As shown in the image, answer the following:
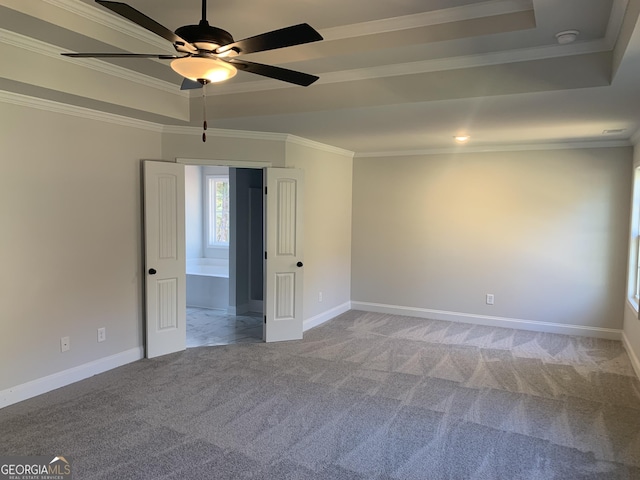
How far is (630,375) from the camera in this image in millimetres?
4250

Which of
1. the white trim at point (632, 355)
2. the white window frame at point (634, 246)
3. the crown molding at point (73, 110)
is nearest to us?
the crown molding at point (73, 110)

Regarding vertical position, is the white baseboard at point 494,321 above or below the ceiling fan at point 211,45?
below

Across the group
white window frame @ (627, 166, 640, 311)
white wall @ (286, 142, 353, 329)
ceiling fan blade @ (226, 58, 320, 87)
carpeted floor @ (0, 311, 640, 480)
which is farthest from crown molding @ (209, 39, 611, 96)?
white window frame @ (627, 166, 640, 311)

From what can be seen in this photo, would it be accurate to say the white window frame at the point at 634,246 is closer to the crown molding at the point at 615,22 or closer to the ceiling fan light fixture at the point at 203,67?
the crown molding at the point at 615,22

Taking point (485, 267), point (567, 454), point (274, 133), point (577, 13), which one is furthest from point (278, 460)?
point (485, 267)

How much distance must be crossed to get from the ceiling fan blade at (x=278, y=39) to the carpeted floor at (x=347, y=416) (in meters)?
2.34

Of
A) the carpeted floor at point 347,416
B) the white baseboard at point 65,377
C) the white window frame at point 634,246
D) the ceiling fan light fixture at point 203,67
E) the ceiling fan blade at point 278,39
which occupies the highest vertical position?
the ceiling fan blade at point 278,39

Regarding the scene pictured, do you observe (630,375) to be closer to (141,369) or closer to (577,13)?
(577,13)

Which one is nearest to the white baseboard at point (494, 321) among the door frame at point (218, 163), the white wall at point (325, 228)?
the white wall at point (325, 228)

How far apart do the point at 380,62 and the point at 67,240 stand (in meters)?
3.03

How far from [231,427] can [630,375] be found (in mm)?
3779

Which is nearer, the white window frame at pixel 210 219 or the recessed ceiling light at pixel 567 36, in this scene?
the recessed ceiling light at pixel 567 36

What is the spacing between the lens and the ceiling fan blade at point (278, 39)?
1785 mm

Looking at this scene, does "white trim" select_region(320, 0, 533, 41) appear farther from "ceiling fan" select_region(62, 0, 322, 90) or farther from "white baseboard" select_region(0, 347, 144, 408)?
"white baseboard" select_region(0, 347, 144, 408)
